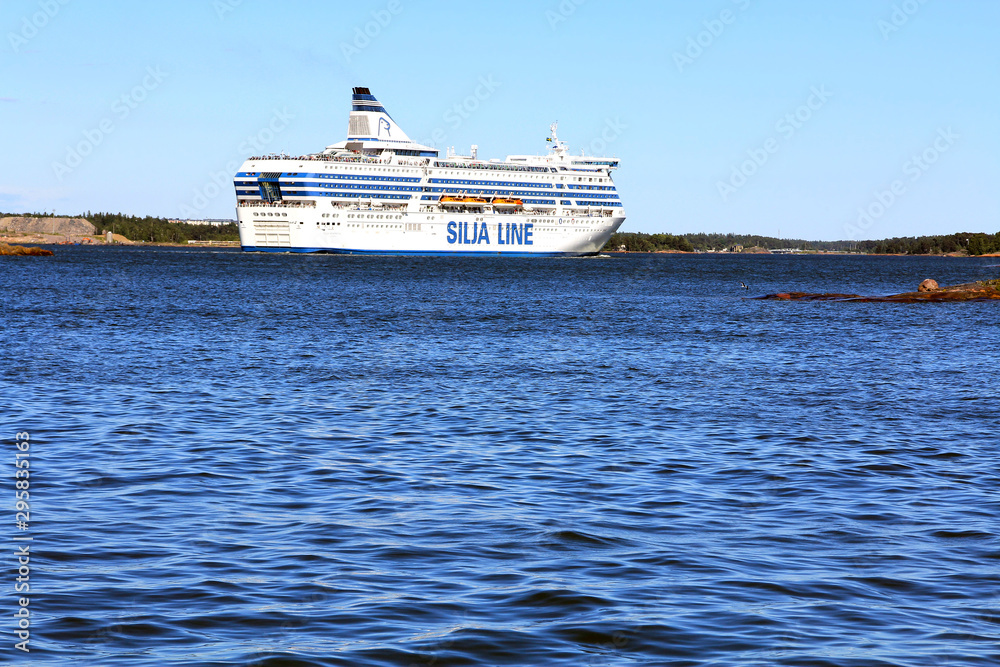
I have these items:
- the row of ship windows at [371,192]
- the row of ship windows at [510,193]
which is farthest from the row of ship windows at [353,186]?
the row of ship windows at [510,193]

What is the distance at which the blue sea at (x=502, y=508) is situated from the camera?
308 inches

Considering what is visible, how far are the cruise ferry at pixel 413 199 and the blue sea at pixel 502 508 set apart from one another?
320 feet

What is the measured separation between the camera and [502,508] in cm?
1190

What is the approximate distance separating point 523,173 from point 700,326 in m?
94.9

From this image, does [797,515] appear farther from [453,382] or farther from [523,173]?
[523,173]

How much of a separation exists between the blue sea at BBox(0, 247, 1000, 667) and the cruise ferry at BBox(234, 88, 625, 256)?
9757cm

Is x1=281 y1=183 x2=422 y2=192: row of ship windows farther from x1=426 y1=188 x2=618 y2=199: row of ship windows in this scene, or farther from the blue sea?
the blue sea

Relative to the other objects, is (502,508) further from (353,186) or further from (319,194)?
(353,186)

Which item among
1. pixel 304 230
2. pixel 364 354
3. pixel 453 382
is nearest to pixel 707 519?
pixel 453 382

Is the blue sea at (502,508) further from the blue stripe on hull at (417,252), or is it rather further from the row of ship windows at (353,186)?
the blue stripe on hull at (417,252)

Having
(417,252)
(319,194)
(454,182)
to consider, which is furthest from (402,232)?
(454,182)

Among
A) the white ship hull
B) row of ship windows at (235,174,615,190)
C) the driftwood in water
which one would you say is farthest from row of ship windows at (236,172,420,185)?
the driftwood in water

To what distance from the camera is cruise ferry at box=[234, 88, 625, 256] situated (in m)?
126

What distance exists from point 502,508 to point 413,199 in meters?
119
